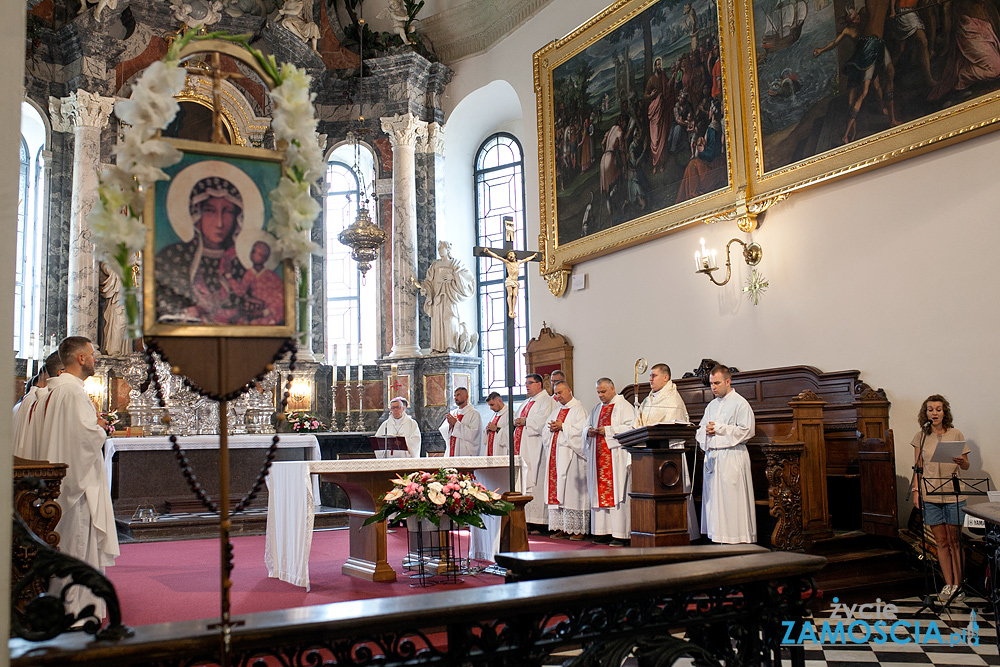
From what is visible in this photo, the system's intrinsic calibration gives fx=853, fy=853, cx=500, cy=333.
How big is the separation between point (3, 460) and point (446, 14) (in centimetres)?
1441

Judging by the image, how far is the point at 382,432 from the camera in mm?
11914

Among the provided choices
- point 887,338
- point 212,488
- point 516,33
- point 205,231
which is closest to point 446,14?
point 516,33

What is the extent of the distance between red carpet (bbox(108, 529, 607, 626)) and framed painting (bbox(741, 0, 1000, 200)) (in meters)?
4.75

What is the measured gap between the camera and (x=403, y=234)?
48.3 feet

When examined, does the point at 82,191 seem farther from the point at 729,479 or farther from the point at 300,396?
the point at 729,479

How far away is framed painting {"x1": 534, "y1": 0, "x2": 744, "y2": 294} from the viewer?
10086 millimetres

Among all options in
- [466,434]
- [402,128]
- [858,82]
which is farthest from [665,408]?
[402,128]

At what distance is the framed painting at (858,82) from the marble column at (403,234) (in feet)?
22.3

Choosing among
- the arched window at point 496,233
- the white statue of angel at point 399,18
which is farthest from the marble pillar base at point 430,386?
the white statue of angel at point 399,18

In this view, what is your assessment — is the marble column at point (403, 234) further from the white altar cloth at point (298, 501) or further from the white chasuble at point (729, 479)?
the white chasuble at point (729, 479)

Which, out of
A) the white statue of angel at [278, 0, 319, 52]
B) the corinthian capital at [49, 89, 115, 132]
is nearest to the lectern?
the corinthian capital at [49, 89, 115, 132]

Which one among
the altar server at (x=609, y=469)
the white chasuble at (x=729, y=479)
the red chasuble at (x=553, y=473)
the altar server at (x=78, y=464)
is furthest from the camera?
the red chasuble at (x=553, y=473)

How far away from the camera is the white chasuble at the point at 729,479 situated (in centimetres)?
771

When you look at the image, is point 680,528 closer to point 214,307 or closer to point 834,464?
point 834,464
